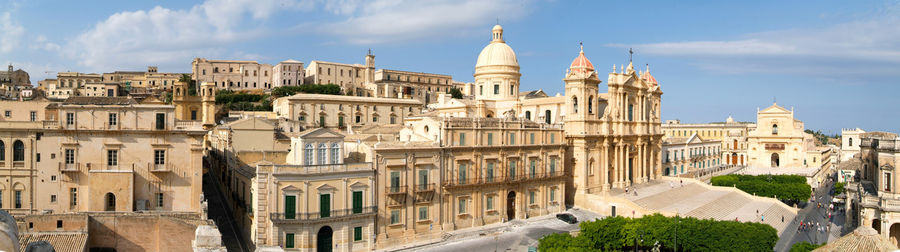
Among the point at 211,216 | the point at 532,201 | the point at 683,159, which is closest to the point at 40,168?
the point at 211,216

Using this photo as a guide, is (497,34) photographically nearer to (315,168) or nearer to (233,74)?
(315,168)

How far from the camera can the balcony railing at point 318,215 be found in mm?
33344

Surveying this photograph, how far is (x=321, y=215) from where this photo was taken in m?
34.5

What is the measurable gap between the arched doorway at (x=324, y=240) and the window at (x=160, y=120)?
11.7 metres

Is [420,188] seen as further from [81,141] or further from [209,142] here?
[209,142]

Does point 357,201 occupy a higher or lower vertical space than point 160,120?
lower

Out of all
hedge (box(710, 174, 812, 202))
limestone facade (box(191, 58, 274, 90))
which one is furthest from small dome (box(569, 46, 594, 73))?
limestone facade (box(191, 58, 274, 90))

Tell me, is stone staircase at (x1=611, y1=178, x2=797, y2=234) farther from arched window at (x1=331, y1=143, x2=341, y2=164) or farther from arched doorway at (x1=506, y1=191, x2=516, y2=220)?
arched window at (x1=331, y1=143, x2=341, y2=164)

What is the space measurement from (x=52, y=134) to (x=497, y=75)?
1633 inches

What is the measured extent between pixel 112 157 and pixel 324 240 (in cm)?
1358

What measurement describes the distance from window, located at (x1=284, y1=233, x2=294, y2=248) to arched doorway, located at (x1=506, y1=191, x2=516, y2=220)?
18326 mm

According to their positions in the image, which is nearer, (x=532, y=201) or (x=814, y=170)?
(x=532, y=201)

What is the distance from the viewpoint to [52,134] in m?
34.1

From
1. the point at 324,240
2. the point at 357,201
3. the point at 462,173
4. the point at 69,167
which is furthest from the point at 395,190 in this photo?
the point at 69,167
